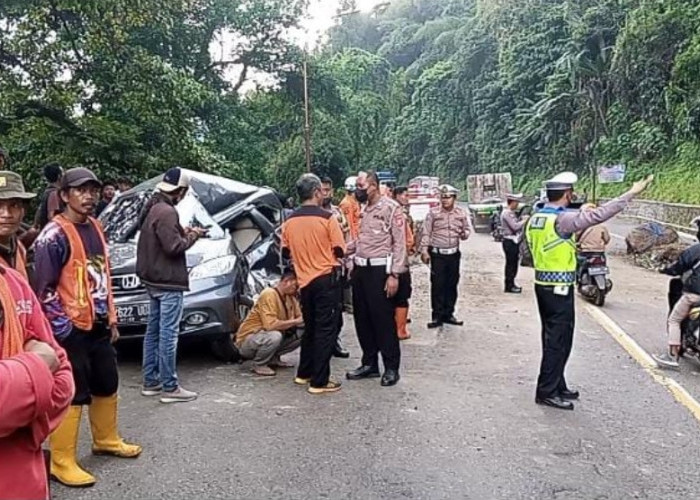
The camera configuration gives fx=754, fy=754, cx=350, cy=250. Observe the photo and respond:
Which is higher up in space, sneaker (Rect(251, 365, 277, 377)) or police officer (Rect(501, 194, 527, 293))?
police officer (Rect(501, 194, 527, 293))

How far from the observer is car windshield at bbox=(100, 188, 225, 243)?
26.4ft

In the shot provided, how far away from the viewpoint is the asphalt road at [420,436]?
427 cm

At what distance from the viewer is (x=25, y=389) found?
181cm

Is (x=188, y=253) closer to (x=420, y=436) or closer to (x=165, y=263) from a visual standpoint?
(x=165, y=263)

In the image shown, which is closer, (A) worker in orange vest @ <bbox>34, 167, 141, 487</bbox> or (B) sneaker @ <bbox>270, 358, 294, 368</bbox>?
(A) worker in orange vest @ <bbox>34, 167, 141, 487</bbox>

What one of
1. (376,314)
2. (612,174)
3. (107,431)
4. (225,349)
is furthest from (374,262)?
(612,174)

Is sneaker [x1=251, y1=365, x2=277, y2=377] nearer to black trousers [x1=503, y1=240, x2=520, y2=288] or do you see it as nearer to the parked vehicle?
the parked vehicle

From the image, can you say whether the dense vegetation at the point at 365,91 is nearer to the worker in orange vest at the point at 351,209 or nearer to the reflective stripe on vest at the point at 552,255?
the worker in orange vest at the point at 351,209

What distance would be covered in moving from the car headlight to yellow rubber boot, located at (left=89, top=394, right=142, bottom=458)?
2412mm

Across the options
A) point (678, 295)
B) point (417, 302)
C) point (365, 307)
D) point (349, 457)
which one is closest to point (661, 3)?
point (417, 302)

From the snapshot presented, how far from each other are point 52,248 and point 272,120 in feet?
93.1

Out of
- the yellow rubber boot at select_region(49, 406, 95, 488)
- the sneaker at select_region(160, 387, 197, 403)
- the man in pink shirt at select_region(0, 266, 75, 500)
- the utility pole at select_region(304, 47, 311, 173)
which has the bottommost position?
the sneaker at select_region(160, 387, 197, 403)

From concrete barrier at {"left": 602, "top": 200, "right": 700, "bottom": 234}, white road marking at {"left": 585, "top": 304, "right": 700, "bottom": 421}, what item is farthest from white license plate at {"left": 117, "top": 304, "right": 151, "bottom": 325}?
concrete barrier at {"left": 602, "top": 200, "right": 700, "bottom": 234}

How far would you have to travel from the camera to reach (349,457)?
471cm
